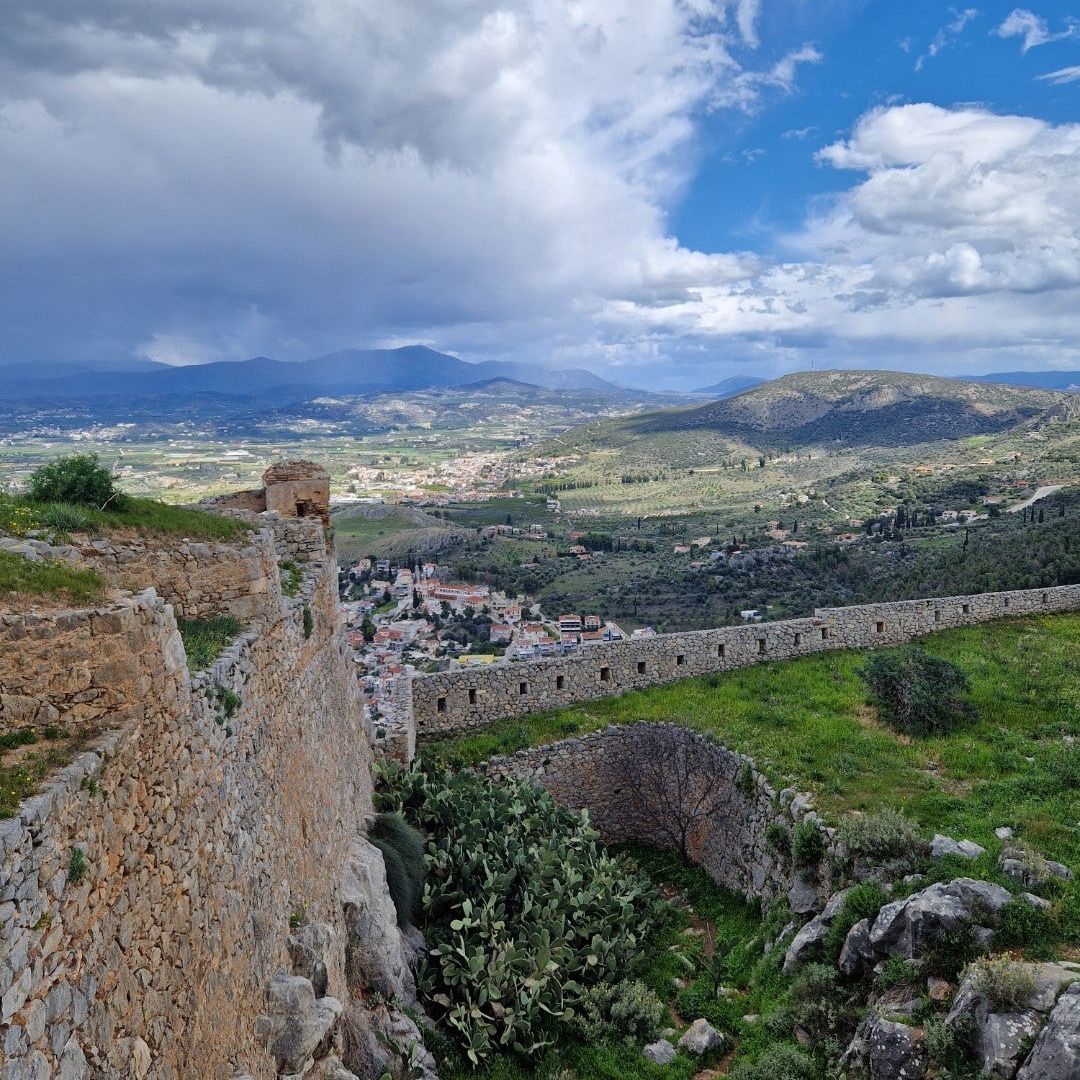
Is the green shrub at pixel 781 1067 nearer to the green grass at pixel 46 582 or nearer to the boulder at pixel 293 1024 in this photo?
the boulder at pixel 293 1024

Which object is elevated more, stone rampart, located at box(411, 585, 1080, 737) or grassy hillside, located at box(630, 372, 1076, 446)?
grassy hillside, located at box(630, 372, 1076, 446)

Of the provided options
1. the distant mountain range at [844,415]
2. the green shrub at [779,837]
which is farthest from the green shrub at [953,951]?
the distant mountain range at [844,415]

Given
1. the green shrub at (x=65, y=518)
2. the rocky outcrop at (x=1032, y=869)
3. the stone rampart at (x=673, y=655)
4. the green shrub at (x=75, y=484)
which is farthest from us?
the stone rampart at (x=673, y=655)

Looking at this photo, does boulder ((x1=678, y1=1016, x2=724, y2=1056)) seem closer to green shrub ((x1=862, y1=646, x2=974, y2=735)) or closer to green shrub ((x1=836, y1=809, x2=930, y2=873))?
green shrub ((x1=836, y1=809, x2=930, y2=873))

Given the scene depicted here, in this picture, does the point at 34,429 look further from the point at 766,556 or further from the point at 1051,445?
the point at 1051,445

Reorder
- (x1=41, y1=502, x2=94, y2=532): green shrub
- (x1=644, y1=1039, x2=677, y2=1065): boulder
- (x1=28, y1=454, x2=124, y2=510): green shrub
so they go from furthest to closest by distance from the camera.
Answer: (x1=644, y1=1039, x2=677, y2=1065): boulder → (x1=28, y1=454, x2=124, y2=510): green shrub → (x1=41, y1=502, x2=94, y2=532): green shrub

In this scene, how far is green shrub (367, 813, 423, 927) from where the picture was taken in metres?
9.83

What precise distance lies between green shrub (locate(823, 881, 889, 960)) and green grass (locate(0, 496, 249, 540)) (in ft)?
25.3

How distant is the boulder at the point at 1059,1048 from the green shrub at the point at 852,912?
243cm

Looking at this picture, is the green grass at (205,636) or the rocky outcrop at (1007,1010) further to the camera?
the rocky outcrop at (1007,1010)

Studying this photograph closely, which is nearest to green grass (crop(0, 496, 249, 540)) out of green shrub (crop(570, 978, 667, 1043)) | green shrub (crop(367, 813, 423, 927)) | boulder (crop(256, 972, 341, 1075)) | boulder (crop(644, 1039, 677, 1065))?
boulder (crop(256, 972, 341, 1075))

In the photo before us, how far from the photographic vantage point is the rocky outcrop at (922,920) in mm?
7238

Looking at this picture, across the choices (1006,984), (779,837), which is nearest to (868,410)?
(779,837)

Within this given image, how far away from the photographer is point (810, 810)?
1038 cm
